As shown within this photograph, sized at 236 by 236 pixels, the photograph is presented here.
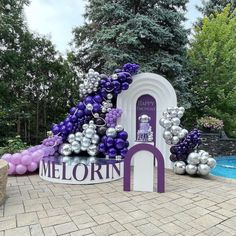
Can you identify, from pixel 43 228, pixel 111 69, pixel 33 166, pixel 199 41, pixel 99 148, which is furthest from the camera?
pixel 199 41

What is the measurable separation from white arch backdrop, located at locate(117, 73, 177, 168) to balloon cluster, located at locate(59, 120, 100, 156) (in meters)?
0.93

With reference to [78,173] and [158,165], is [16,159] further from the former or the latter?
[158,165]

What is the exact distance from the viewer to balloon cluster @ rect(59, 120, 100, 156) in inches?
219

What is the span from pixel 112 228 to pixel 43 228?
Answer: 77 centimetres

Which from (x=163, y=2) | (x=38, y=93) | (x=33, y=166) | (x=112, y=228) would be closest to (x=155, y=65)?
(x=163, y=2)

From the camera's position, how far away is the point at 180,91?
28.3ft

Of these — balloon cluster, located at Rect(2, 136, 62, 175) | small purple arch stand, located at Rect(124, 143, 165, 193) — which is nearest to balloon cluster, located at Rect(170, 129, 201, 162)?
small purple arch stand, located at Rect(124, 143, 165, 193)

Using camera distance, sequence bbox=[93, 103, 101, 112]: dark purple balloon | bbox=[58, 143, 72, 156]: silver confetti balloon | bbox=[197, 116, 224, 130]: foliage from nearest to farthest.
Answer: bbox=[58, 143, 72, 156]: silver confetti balloon
bbox=[93, 103, 101, 112]: dark purple balloon
bbox=[197, 116, 224, 130]: foliage

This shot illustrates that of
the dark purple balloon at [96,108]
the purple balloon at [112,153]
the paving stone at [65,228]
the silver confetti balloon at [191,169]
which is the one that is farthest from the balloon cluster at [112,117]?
the paving stone at [65,228]

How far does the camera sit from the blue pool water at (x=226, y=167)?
21.4 ft

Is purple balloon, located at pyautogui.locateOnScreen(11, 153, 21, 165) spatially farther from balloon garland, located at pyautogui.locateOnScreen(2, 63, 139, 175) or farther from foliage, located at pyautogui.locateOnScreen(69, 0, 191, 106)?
foliage, located at pyautogui.locateOnScreen(69, 0, 191, 106)

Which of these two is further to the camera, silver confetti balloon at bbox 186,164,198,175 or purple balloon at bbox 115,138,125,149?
purple balloon at bbox 115,138,125,149

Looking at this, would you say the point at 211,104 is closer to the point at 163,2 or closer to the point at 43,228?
the point at 163,2

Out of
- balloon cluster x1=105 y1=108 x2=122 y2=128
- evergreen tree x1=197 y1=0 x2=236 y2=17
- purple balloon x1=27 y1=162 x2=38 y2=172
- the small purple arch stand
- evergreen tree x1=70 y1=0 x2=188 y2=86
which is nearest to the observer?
the small purple arch stand
